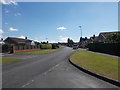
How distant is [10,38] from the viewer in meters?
60.1

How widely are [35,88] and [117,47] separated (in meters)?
17.6

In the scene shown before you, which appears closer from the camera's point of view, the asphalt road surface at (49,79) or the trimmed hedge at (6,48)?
the asphalt road surface at (49,79)

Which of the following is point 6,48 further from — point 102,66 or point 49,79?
point 102,66

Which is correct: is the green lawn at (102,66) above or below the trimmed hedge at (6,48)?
below

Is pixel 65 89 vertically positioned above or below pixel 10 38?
below

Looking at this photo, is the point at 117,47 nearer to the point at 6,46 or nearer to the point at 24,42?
the point at 6,46

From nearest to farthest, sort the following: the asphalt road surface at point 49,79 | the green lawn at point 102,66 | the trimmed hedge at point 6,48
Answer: the asphalt road surface at point 49,79, the green lawn at point 102,66, the trimmed hedge at point 6,48

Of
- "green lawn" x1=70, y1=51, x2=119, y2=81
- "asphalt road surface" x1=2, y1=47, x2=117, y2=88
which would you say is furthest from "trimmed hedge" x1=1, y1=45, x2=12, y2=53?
"green lawn" x1=70, y1=51, x2=119, y2=81

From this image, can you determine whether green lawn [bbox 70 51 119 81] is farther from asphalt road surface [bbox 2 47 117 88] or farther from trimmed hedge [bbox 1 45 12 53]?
trimmed hedge [bbox 1 45 12 53]

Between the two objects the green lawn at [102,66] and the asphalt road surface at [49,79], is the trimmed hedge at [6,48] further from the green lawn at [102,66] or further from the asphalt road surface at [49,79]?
the green lawn at [102,66]

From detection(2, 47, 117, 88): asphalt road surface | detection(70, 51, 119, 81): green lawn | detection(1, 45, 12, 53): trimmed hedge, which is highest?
detection(1, 45, 12, 53): trimmed hedge

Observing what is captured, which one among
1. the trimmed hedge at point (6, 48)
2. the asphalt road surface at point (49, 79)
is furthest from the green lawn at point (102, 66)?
the trimmed hedge at point (6, 48)

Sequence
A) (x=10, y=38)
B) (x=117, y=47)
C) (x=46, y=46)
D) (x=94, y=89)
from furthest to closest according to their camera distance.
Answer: (x=46, y=46) < (x=10, y=38) < (x=117, y=47) < (x=94, y=89)

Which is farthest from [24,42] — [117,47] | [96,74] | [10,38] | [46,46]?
[96,74]
